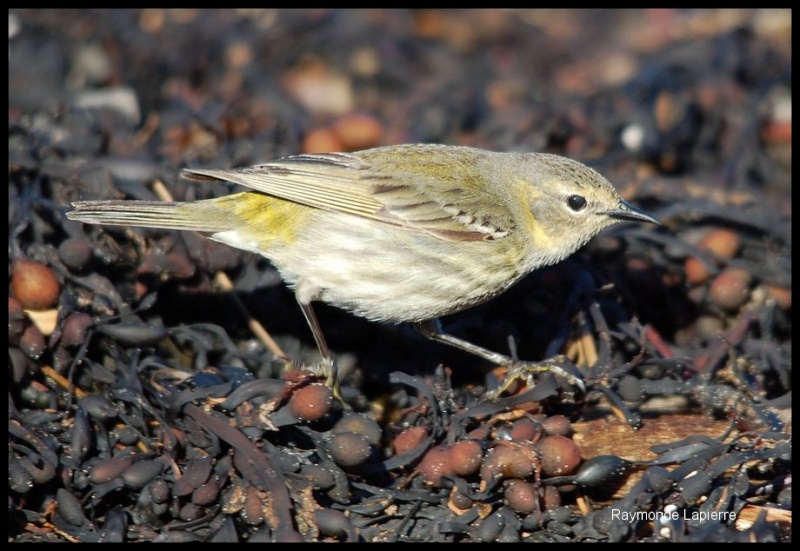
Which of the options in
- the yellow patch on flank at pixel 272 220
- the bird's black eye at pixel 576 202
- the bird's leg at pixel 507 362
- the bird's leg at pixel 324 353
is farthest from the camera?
the bird's black eye at pixel 576 202

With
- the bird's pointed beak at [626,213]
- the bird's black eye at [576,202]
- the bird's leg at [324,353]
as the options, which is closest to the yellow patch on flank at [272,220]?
the bird's leg at [324,353]

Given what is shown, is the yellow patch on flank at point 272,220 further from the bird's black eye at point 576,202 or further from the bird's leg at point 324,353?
the bird's black eye at point 576,202

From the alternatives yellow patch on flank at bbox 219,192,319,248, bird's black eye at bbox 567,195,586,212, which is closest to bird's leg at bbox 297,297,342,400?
yellow patch on flank at bbox 219,192,319,248

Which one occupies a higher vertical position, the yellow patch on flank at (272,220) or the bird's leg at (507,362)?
the yellow patch on flank at (272,220)

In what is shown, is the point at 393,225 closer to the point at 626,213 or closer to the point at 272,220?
the point at 272,220

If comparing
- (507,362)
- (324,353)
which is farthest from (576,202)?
(324,353)

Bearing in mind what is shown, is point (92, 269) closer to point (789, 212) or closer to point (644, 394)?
point (644, 394)
